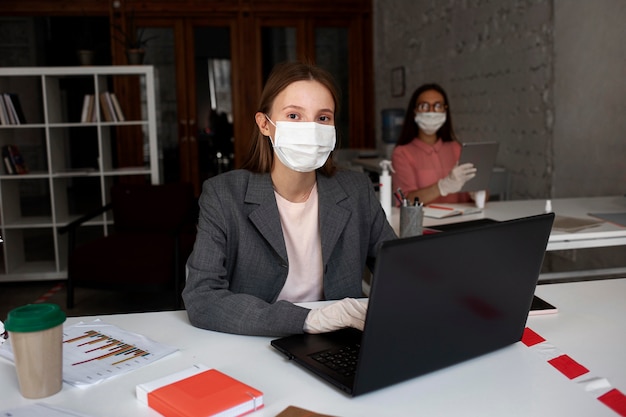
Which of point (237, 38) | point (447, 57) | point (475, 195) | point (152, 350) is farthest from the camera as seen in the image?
point (237, 38)

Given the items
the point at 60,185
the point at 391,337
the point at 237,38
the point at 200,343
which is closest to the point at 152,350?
the point at 200,343

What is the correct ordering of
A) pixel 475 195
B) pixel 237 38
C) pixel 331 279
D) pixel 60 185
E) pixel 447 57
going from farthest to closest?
pixel 237 38, pixel 447 57, pixel 60 185, pixel 475 195, pixel 331 279

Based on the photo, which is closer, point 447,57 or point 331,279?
point 331,279

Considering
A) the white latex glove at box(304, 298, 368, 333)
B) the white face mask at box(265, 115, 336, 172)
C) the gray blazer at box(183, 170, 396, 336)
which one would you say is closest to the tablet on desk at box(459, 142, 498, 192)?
the gray blazer at box(183, 170, 396, 336)

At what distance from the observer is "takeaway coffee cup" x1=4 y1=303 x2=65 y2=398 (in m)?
1.06

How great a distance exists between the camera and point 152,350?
1.33 metres

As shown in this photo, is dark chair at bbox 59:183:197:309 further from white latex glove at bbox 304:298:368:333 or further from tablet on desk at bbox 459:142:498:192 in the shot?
white latex glove at bbox 304:298:368:333

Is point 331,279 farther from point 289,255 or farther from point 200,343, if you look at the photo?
point 200,343

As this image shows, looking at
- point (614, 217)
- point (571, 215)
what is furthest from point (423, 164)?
point (614, 217)

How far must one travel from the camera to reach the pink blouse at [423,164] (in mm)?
3539

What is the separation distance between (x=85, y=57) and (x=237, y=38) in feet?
9.30

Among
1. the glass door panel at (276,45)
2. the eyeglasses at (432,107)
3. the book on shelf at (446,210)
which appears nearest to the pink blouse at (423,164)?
the eyeglasses at (432,107)

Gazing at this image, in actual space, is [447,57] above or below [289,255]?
above

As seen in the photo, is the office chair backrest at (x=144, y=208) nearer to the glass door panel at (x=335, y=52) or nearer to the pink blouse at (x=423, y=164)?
the pink blouse at (x=423, y=164)
